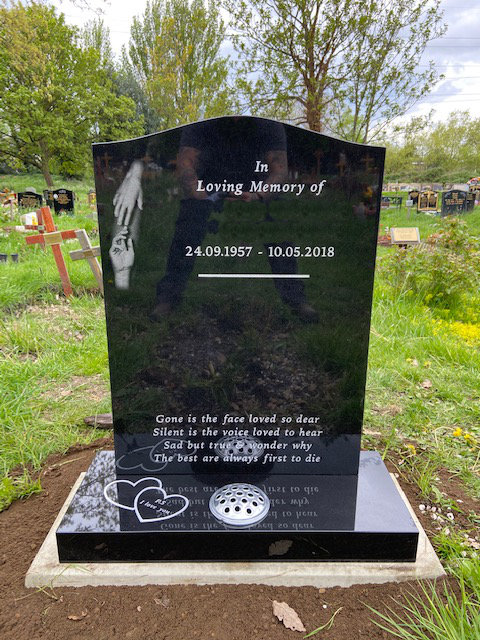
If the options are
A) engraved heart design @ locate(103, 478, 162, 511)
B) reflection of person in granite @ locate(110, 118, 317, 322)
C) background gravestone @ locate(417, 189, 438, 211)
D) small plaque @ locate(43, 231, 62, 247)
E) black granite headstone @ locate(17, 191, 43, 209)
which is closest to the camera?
reflection of person in granite @ locate(110, 118, 317, 322)

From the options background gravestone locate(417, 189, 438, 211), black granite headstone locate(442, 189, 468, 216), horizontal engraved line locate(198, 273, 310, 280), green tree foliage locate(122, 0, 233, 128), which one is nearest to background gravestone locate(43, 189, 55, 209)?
green tree foliage locate(122, 0, 233, 128)

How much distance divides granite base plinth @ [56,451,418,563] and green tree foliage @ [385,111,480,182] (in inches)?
1397

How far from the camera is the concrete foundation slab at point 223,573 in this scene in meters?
1.72

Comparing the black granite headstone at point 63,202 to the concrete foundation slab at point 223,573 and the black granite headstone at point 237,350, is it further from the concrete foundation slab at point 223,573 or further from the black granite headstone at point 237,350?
the concrete foundation slab at point 223,573

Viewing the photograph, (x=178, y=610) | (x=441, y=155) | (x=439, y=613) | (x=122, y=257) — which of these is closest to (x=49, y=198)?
(x=122, y=257)

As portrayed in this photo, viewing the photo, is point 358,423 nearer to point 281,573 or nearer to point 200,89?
point 281,573

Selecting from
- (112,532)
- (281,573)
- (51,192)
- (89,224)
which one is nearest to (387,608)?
(281,573)

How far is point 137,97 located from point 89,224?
26.0 meters

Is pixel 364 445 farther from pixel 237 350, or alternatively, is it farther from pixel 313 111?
pixel 313 111

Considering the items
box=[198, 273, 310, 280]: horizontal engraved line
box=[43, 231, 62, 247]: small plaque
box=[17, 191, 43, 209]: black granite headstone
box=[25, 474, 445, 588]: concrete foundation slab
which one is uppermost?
box=[17, 191, 43, 209]: black granite headstone

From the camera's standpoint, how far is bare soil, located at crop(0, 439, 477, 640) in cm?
153

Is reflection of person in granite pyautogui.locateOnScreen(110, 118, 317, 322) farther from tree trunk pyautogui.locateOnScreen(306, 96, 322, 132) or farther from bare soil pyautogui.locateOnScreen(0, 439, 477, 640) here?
tree trunk pyautogui.locateOnScreen(306, 96, 322, 132)

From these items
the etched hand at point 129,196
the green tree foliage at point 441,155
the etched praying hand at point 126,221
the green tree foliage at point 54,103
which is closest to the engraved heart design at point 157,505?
the etched praying hand at point 126,221

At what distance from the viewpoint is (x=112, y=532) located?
1761 millimetres
